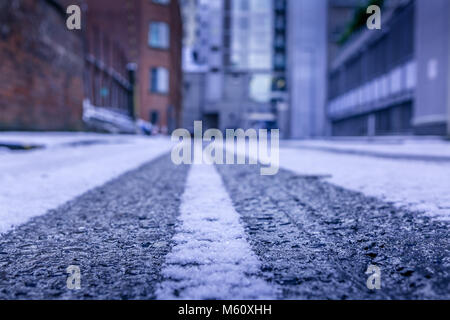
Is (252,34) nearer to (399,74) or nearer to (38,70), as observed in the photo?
(399,74)

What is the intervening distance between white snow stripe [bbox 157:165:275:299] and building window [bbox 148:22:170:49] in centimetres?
2928

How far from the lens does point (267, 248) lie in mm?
1022

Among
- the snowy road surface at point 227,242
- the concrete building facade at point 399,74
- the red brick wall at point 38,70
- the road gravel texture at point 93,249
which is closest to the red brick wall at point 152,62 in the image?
the concrete building facade at point 399,74

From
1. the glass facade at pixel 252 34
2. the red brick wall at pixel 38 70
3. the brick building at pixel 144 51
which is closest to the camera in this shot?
the red brick wall at pixel 38 70

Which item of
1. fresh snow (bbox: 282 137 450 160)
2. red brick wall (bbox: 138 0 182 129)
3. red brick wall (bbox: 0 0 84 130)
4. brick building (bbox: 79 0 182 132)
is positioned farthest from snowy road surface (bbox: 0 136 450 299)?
red brick wall (bbox: 138 0 182 129)

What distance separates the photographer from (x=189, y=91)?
39.4 meters

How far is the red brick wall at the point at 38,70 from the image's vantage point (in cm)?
961

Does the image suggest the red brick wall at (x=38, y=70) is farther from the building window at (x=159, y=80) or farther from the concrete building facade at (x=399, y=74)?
the building window at (x=159, y=80)

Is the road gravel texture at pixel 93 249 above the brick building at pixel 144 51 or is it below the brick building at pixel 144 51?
below

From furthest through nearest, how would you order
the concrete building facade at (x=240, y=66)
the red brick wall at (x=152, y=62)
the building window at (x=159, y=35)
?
the concrete building facade at (x=240, y=66) → the building window at (x=159, y=35) → the red brick wall at (x=152, y=62)

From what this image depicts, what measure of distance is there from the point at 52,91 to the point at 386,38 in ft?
49.9

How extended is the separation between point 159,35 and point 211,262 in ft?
99.0

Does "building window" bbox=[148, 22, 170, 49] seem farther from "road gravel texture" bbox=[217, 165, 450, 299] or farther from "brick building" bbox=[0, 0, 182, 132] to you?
"road gravel texture" bbox=[217, 165, 450, 299]
